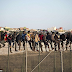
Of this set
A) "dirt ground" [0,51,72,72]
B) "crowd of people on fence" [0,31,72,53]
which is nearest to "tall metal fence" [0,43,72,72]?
"dirt ground" [0,51,72,72]

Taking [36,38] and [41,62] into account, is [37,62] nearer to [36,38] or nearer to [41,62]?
[41,62]

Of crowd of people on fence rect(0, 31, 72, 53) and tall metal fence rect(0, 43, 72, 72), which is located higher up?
crowd of people on fence rect(0, 31, 72, 53)

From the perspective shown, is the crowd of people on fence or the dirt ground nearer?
the dirt ground

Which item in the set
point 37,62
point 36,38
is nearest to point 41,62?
point 37,62

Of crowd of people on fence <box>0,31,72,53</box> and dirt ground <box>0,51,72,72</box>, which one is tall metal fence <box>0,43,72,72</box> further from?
crowd of people on fence <box>0,31,72,53</box>

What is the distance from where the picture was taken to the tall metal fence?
806 cm

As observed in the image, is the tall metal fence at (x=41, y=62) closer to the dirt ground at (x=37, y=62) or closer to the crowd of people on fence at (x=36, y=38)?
the dirt ground at (x=37, y=62)

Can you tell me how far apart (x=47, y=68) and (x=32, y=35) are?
2600 millimetres

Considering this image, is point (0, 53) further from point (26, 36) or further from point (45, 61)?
point (45, 61)

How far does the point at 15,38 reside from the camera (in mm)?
9797

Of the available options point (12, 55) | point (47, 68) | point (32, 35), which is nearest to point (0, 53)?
point (12, 55)

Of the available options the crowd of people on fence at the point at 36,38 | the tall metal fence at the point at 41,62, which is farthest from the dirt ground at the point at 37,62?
the crowd of people on fence at the point at 36,38

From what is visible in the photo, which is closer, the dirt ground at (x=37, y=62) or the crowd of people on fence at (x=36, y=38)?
the dirt ground at (x=37, y=62)

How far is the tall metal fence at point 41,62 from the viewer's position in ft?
26.5
